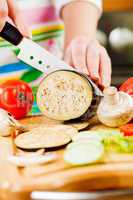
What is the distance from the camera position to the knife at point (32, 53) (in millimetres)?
1246

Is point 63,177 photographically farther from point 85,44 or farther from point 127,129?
point 85,44

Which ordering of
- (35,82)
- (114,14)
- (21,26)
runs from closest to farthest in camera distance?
1. (21,26)
2. (35,82)
3. (114,14)

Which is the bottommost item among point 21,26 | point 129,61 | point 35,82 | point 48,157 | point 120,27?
point 129,61

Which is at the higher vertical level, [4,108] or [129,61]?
[4,108]

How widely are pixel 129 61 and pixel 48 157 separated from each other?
5.46ft

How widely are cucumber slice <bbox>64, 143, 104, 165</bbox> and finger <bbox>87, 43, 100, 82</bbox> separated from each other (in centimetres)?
32

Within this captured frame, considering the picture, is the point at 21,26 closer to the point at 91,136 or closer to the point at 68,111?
the point at 68,111

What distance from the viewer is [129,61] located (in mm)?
2588

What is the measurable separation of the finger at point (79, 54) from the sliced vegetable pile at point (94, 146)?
0.28 meters

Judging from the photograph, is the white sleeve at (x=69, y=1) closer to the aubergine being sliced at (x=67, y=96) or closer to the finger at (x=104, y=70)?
the finger at (x=104, y=70)

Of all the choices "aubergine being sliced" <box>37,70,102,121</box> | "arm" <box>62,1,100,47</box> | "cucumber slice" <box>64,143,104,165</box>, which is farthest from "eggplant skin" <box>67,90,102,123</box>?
"arm" <box>62,1,100,47</box>

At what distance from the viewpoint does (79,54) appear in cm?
139

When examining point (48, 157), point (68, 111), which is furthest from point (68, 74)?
point (48, 157)

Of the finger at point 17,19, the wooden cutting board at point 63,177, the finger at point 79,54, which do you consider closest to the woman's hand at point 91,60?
the finger at point 79,54
